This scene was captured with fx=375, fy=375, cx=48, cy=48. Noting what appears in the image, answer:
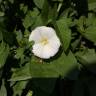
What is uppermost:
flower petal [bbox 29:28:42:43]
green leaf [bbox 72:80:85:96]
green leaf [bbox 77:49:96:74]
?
flower petal [bbox 29:28:42:43]

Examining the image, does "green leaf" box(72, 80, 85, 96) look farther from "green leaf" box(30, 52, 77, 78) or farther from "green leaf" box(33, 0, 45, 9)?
"green leaf" box(33, 0, 45, 9)

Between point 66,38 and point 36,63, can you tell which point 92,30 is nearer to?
point 66,38

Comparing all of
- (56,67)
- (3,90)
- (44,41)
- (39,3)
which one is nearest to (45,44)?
(44,41)

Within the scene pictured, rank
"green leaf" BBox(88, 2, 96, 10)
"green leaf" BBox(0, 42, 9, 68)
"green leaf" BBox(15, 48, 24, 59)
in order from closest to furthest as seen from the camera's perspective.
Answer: "green leaf" BBox(0, 42, 9, 68)
"green leaf" BBox(15, 48, 24, 59)
"green leaf" BBox(88, 2, 96, 10)

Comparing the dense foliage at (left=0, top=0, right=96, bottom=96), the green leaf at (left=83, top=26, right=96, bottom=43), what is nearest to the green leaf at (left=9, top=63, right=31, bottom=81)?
the dense foliage at (left=0, top=0, right=96, bottom=96)

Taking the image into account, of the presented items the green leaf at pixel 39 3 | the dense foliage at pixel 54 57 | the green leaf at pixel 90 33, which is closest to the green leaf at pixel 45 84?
the dense foliage at pixel 54 57

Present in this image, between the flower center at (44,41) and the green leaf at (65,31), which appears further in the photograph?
the flower center at (44,41)

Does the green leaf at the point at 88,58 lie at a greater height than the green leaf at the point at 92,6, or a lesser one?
lesser

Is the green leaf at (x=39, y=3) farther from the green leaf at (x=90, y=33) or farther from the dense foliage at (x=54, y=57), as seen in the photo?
the green leaf at (x=90, y=33)
